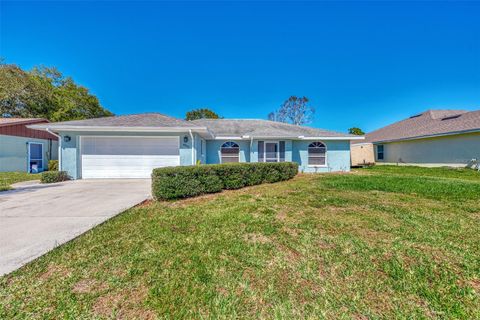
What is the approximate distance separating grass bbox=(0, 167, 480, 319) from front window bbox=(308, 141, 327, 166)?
9.17 meters

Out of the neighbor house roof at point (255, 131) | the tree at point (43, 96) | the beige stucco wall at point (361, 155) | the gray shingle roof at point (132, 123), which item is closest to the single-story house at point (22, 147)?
the gray shingle roof at point (132, 123)

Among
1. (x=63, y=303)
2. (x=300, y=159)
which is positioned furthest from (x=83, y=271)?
(x=300, y=159)

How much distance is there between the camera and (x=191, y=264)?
9.13ft

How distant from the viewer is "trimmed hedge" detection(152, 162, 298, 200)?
602 centimetres

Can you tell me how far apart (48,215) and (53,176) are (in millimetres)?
6393

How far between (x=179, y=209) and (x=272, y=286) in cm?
Result: 344

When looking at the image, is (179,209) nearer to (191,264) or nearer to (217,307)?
(191,264)

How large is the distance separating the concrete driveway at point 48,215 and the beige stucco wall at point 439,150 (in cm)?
1944

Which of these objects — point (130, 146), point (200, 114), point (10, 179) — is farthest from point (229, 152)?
point (200, 114)

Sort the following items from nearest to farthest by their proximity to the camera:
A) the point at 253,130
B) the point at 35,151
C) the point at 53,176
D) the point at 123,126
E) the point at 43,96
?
1. the point at 53,176
2. the point at 123,126
3. the point at 253,130
4. the point at 35,151
5. the point at 43,96

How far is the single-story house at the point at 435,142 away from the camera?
13672 mm

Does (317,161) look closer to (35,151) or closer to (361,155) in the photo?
(361,155)

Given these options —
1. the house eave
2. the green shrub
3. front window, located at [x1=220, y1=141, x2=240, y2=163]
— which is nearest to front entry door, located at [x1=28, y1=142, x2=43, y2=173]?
the house eave

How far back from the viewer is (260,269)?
2703 millimetres
